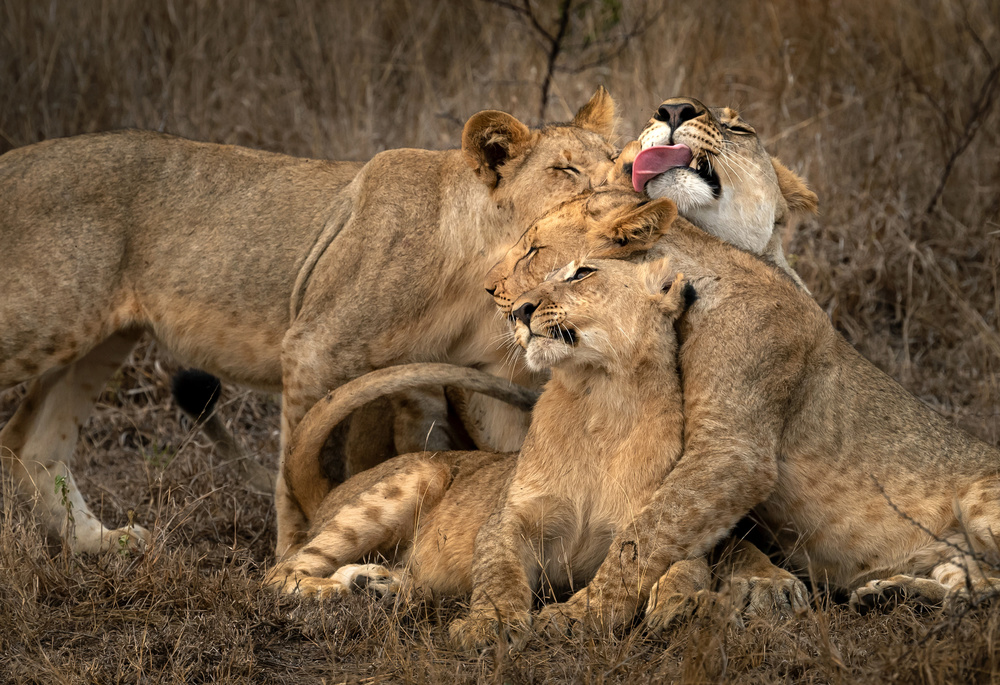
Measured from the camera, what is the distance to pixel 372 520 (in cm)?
354

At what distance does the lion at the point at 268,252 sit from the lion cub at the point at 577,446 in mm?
829

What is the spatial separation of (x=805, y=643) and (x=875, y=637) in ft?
0.61

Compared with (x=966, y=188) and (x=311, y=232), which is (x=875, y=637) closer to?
(x=311, y=232)

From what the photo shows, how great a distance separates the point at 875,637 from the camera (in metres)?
2.80

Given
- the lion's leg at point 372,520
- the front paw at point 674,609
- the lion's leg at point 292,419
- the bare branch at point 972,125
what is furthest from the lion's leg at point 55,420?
the bare branch at point 972,125

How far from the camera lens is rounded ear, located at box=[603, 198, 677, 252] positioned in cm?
306

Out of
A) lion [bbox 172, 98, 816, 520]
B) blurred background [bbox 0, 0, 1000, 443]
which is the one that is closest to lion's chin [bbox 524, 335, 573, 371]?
lion [bbox 172, 98, 816, 520]

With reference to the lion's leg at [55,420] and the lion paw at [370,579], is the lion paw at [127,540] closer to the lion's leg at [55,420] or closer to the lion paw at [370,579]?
the lion's leg at [55,420]

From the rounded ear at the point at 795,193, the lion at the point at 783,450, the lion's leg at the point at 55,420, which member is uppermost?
the rounded ear at the point at 795,193

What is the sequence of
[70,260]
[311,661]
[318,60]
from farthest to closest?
1. [318,60]
2. [70,260]
3. [311,661]

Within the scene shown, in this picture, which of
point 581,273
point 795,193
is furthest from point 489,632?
point 795,193

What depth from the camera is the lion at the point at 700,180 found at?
3.39m

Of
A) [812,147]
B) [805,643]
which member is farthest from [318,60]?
[805,643]

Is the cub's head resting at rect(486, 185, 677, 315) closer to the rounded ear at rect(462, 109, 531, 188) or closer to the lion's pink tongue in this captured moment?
the lion's pink tongue
